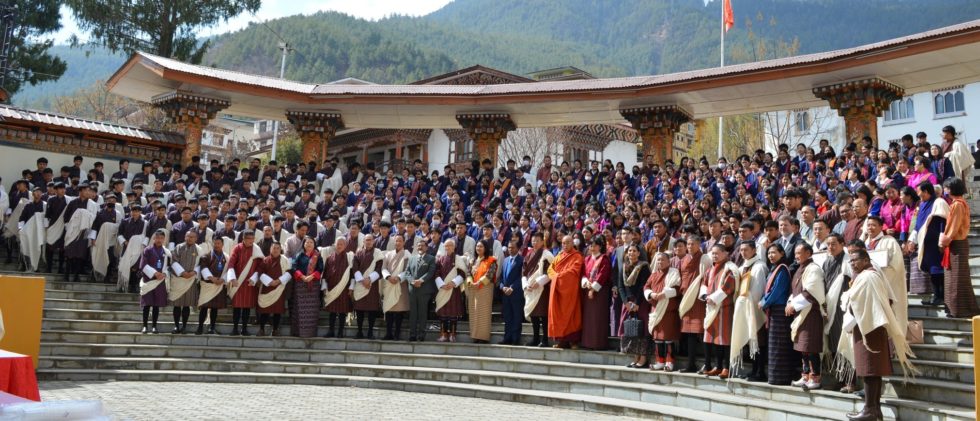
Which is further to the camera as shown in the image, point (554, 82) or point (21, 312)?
point (554, 82)

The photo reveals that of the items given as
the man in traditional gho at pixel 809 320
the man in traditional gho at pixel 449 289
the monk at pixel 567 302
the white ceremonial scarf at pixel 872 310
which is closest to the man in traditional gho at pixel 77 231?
the man in traditional gho at pixel 449 289

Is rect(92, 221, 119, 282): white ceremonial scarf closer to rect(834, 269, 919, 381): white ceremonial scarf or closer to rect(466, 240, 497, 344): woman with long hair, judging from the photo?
rect(466, 240, 497, 344): woman with long hair

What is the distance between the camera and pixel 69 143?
51.4 ft

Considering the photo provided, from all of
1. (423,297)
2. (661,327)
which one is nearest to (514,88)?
(423,297)

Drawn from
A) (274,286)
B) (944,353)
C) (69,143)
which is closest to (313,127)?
(69,143)

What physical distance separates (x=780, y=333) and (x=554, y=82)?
10830mm

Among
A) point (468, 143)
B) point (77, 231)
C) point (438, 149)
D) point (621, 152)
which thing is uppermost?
point (621, 152)

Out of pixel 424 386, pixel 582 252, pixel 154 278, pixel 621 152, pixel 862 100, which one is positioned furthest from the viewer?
pixel 621 152

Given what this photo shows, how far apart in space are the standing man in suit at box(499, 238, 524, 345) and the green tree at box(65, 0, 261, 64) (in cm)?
1729

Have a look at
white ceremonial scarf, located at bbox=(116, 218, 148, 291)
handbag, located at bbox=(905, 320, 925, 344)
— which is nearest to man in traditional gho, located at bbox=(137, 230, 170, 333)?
white ceremonial scarf, located at bbox=(116, 218, 148, 291)

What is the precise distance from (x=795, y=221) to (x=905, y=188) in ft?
5.48

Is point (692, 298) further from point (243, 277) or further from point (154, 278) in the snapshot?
point (154, 278)

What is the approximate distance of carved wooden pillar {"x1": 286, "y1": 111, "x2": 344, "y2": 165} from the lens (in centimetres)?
1850

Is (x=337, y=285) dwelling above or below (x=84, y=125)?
below
